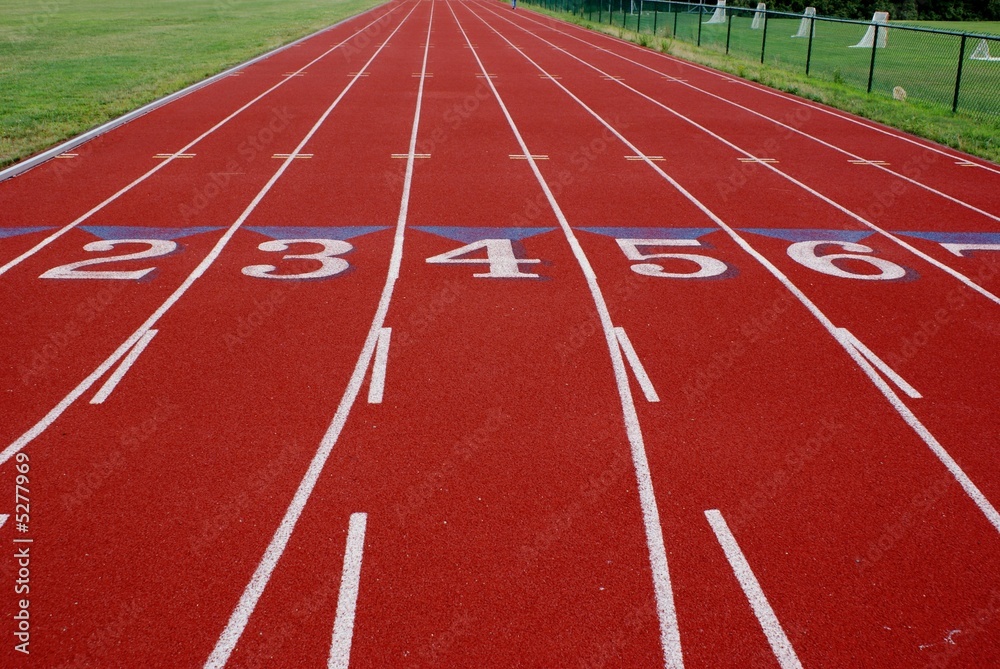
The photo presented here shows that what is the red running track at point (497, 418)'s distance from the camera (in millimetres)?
4051

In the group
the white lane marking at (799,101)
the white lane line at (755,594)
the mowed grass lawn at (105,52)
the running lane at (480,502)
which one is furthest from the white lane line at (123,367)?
the white lane marking at (799,101)

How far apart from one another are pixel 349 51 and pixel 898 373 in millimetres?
25219

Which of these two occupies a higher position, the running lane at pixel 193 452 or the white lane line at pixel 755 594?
the running lane at pixel 193 452

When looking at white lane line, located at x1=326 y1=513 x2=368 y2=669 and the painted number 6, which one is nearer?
white lane line, located at x1=326 y1=513 x2=368 y2=669

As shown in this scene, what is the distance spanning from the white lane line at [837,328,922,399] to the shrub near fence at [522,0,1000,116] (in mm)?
10105

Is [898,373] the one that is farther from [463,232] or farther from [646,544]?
[463,232]

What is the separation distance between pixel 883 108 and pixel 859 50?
1562 cm

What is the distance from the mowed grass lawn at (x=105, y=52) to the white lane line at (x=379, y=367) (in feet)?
28.0

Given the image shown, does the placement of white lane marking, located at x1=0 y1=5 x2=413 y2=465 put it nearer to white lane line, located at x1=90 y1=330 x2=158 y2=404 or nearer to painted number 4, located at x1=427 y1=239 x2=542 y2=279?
white lane line, located at x1=90 y1=330 x2=158 y2=404

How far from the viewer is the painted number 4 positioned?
27.9 feet

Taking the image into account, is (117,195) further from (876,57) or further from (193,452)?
(876,57)

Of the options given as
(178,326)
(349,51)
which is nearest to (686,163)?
(178,326)

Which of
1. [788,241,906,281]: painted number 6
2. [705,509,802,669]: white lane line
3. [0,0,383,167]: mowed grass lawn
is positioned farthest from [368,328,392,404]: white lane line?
[0,0,383,167]: mowed grass lawn

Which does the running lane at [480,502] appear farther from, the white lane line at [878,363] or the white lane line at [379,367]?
the white lane line at [878,363]
